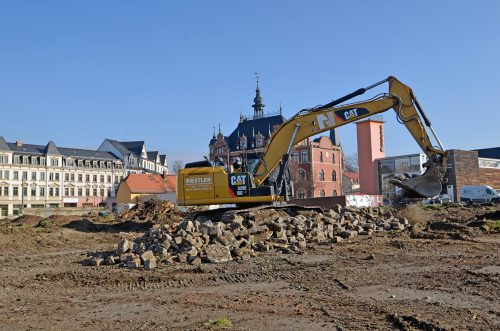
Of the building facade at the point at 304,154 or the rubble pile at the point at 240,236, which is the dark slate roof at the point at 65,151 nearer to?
the building facade at the point at 304,154

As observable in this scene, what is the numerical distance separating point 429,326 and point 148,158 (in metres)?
98.0

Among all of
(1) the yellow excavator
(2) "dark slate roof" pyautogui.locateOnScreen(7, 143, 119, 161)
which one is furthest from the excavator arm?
(2) "dark slate roof" pyautogui.locateOnScreen(7, 143, 119, 161)

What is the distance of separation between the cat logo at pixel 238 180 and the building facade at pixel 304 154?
4379cm

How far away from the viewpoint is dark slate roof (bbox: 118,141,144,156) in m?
94.2

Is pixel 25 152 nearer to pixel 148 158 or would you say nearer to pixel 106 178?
pixel 106 178

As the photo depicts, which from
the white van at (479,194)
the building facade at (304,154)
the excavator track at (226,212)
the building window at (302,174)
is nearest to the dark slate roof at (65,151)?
the building facade at (304,154)

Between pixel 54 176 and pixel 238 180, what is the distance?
222 feet

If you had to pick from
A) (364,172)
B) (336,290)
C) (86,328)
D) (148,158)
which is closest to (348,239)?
(336,290)

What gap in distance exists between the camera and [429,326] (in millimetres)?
5605

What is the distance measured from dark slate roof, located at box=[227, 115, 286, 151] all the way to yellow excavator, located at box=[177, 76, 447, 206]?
186ft

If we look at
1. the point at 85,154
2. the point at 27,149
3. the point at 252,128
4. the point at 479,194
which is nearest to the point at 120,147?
the point at 85,154

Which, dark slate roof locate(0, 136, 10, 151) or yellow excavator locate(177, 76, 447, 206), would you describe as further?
dark slate roof locate(0, 136, 10, 151)

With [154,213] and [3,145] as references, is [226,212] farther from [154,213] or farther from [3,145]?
[3,145]

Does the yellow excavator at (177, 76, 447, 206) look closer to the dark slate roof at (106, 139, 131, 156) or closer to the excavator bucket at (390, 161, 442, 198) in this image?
the excavator bucket at (390, 161, 442, 198)
